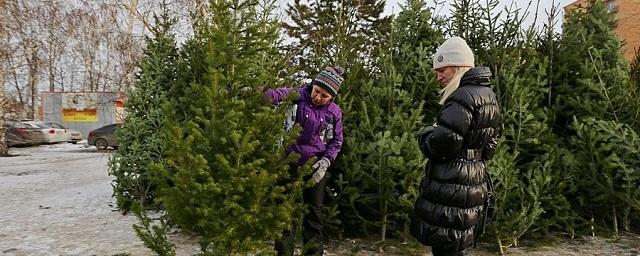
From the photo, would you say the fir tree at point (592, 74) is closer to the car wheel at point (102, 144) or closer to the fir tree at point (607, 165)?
the fir tree at point (607, 165)

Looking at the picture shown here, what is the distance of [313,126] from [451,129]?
124cm

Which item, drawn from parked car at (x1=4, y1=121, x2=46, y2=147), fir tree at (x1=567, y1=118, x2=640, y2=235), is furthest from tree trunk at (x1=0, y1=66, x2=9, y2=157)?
fir tree at (x1=567, y1=118, x2=640, y2=235)

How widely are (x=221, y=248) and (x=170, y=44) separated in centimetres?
442

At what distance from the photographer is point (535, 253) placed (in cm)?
433

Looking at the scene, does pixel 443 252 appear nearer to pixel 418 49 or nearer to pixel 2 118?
pixel 418 49

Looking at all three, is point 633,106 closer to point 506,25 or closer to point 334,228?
point 506,25

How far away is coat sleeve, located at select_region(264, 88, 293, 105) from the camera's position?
278cm

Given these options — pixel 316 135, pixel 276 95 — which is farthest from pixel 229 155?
pixel 316 135

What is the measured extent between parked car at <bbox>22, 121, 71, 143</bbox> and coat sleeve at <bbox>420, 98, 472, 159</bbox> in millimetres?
25687

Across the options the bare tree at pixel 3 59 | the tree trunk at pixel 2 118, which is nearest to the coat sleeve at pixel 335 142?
the bare tree at pixel 3 59

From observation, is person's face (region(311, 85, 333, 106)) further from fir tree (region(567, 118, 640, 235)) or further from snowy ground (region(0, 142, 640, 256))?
fir tree (region(567, 118, 640, 235))

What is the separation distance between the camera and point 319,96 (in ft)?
11.0

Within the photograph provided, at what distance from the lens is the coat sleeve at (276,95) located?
278cm

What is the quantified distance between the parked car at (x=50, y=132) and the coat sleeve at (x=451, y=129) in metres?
25.7
